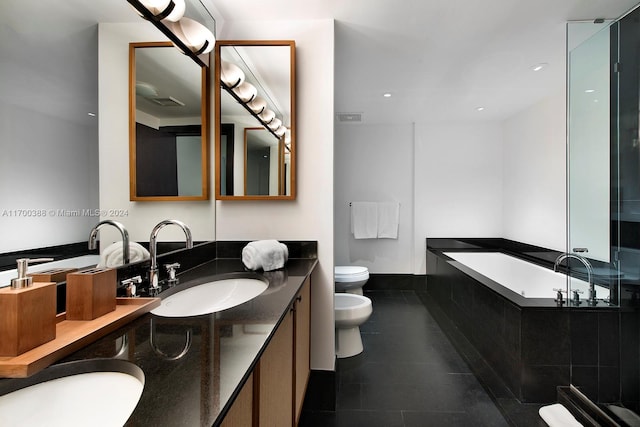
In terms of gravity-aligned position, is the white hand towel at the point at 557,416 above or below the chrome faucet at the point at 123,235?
below

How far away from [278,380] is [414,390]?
1302 millimetres

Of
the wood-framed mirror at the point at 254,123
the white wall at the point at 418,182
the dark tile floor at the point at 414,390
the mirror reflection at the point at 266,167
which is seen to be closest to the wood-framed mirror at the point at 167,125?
the wood-framed mirror at the point at 254,123

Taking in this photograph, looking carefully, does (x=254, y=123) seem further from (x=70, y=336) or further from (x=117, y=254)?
(x=70, y=336)

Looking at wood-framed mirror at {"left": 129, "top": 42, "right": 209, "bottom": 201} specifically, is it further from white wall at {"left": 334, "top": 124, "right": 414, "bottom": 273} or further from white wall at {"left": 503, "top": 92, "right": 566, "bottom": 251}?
white wall at {"left": 503, "top": 92, "right": 566, "bottom": 251}

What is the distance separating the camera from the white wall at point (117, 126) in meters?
1.02

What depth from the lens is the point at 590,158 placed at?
1764 mm

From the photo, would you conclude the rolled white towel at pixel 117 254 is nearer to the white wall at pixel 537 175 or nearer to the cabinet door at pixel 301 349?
the cabinet door at pixel 301 349

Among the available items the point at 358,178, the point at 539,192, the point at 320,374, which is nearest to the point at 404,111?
the point at 358,178

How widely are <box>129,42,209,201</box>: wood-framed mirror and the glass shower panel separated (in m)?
2.27

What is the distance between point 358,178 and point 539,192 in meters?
2.09

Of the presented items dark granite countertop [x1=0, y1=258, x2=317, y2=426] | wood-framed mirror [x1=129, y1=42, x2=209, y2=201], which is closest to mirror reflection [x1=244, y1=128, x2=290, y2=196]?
wood-framed mirror [x1=129, y1=42, x2=209, y2=201]

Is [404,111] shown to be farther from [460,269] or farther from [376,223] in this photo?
[460,269]

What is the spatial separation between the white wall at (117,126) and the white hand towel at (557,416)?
7.09 feet

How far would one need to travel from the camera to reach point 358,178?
4215mm
